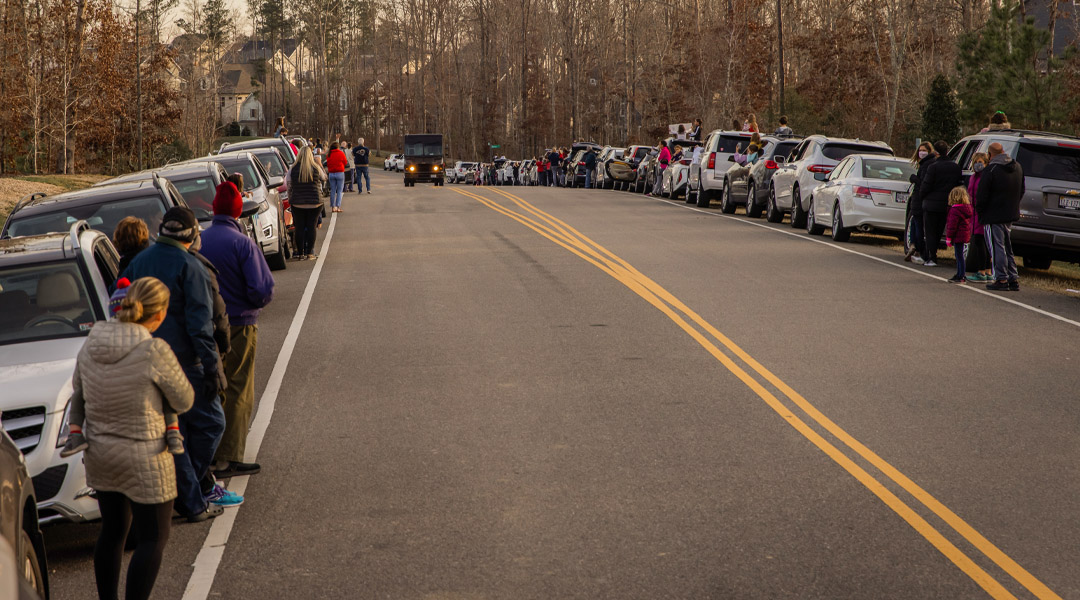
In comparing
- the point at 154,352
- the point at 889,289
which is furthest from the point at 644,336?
the point at 154,352

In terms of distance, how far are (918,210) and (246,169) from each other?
415 inches

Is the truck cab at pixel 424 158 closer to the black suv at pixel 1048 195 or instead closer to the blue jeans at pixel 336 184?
the blue jeans at pixel 336 184

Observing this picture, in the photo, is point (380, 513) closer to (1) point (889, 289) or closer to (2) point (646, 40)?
(1) point (889, 289)

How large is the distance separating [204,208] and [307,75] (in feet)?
455

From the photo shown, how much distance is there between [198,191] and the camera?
15.5 m

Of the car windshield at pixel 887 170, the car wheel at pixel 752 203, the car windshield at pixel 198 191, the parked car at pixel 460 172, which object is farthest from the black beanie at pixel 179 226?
the parked car at pixel 460 172

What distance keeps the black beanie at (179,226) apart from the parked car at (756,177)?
67.7 ft

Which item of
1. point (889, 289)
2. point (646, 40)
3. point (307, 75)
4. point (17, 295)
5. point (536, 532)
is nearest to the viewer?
point (536, 532)

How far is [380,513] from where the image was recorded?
6.47 m

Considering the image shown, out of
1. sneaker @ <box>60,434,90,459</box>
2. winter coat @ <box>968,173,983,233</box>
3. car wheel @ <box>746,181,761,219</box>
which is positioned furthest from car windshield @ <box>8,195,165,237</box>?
car wheel @ <box>746,181,761,219</box>

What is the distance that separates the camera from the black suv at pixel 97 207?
10.2 metres

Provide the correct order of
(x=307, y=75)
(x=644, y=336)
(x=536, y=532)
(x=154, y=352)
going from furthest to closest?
(x=307, y=75) < (x=644, y=336) < (x=536, y=532) < (x=154, y=352)

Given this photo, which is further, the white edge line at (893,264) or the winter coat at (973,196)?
the winter coat at (973,196)

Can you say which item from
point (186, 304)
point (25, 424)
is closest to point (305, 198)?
point (186, 304)
